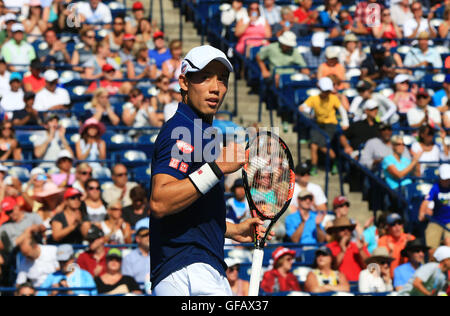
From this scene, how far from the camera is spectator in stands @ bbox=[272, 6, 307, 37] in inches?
572

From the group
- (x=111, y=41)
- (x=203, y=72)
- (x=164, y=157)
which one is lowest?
(x=164, y=157)

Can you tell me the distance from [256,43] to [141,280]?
5.65 metres

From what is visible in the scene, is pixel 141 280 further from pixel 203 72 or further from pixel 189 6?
pixel 189 6

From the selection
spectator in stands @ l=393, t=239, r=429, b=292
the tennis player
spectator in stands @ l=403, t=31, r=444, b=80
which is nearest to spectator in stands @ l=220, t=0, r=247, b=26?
spectator in stands @ l=403, t=31, r=444, b=80

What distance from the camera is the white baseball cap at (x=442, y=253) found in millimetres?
9922

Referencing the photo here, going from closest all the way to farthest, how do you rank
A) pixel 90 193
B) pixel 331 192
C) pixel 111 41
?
pixel 90 193
pixel 331 192
pixel 111 41

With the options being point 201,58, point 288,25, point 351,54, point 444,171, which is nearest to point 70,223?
point 444,171

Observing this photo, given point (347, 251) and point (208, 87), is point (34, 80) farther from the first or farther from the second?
point (208, 87)

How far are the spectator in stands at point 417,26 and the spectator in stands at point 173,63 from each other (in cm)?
409

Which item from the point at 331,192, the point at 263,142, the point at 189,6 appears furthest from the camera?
the point at 189,6

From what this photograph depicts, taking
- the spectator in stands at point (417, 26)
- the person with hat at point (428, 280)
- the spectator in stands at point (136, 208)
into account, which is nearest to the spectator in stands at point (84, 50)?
the spectator in stands at point (136, 208)

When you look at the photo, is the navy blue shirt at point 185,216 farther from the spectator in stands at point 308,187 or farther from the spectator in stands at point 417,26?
the spectator in stands at point 417,26

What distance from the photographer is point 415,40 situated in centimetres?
1549
